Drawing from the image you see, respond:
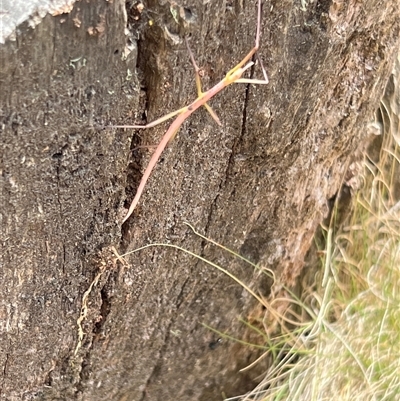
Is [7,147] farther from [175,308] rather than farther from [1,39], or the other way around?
[175,308]

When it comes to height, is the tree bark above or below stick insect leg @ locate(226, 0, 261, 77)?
Result: below

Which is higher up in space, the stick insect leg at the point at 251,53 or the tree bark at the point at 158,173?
the stick insect leg at the point at 251,53

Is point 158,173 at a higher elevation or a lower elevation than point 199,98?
lower

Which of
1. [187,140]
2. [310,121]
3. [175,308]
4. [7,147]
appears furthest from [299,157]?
[7,147]

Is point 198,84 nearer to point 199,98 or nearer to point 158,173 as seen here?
point 199,98

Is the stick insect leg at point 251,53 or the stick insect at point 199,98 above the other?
the stick insect leg at point 251,53

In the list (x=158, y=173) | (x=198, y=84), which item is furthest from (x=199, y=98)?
(x=158, y=173)

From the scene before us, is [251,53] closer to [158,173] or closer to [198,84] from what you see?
[198,84]

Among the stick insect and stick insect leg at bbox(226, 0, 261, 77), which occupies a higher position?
stick insect leg at bbox(226, 0, 261, 77)
